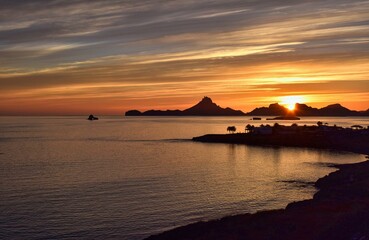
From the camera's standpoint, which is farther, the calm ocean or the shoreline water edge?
the calm ocean

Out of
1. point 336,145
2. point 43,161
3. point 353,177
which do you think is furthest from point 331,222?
point 336,145

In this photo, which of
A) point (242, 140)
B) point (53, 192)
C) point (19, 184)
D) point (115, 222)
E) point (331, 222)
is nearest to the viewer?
point (331, 222)

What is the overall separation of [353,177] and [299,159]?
37.0 m

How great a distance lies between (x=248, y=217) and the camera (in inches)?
1305

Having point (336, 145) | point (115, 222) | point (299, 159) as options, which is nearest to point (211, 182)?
point (115, 222)

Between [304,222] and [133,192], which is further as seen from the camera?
[133,192]

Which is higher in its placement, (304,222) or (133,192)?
(304,222)

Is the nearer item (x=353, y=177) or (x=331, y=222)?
(x=331, y=222)

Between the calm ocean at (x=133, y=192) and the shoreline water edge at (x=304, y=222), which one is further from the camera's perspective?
the calm ocean at (x=133, y=192)

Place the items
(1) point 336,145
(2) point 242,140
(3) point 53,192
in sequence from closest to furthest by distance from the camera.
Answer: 1. (3) point 53,192
2. (1) point 336,145
3. (2) point 242,140

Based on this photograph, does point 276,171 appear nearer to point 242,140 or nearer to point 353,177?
point 353,177

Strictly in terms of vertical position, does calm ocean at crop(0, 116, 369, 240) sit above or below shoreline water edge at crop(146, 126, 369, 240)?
below

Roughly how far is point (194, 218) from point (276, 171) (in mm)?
34050

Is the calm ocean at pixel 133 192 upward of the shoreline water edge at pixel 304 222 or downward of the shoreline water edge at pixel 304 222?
downward
